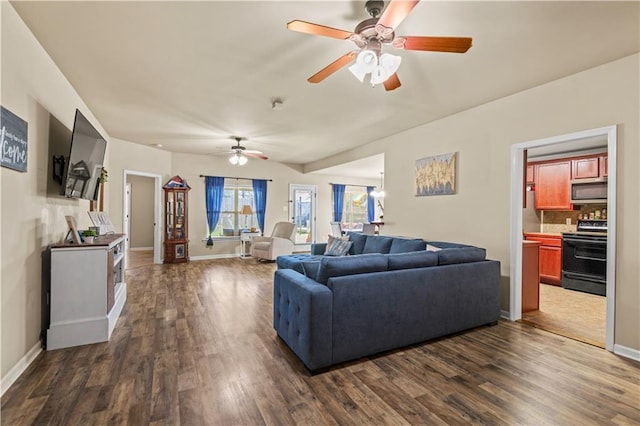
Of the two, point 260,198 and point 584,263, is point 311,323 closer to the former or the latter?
point 584,263

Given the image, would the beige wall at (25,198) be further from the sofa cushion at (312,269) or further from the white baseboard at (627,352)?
the white baseboard at (627,352)

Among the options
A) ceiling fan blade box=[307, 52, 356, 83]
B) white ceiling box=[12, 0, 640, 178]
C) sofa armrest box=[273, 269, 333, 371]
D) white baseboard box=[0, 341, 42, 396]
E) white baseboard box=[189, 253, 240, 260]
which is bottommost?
white baseboard box=[0, 341, 42, 396]

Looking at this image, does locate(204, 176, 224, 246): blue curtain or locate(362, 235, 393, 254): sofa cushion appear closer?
locate(362, 235, 393, 254): sofa cushion

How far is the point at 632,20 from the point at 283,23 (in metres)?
2.55

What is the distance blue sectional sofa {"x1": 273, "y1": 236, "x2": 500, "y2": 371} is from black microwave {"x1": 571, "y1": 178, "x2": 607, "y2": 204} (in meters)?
3.33

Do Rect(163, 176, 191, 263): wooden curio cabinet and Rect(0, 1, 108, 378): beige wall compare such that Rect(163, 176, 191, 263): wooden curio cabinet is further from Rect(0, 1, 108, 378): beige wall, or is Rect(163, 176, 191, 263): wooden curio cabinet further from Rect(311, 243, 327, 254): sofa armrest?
Rect(0, 1, 108, 378): beige wall

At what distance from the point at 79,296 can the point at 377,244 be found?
12.6ft

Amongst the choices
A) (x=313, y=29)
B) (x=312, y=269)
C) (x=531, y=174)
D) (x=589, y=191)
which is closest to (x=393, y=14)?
(x=313, y=29)

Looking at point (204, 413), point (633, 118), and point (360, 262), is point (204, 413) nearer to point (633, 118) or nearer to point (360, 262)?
point (360, 262)

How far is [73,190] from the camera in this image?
3.08 m

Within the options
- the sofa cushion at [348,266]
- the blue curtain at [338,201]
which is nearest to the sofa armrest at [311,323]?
the sofa cushion at [348,266]

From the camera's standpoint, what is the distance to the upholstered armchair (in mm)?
6930

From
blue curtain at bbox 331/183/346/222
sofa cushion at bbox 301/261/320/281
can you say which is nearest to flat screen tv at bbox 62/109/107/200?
sofa cushion at bbox 301/261/320/281

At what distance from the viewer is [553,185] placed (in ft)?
18.2
